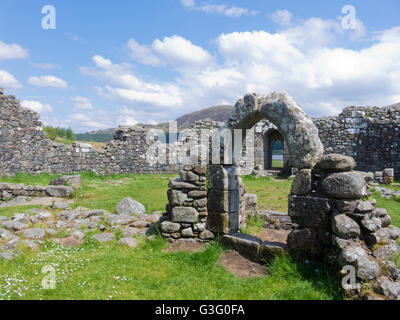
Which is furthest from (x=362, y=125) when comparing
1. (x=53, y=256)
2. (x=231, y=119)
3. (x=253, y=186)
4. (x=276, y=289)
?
(x=53, y=256)

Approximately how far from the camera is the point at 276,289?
4129 millimetres

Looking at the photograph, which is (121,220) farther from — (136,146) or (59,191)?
(136,146)

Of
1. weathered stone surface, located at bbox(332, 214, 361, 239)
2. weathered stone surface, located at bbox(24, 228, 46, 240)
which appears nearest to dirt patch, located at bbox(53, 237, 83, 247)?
weathered stone surface, located at bbox(24, 228, 46, 240)

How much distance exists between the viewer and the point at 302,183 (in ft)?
15.7

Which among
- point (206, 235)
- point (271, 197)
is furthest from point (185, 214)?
point (271, 197)

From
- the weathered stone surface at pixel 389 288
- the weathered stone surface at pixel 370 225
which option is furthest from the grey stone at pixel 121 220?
the weathered stone surface at pixel 389 288

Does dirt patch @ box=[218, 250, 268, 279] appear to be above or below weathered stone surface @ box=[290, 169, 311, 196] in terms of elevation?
below

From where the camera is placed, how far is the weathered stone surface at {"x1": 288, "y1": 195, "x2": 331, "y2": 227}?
450cm

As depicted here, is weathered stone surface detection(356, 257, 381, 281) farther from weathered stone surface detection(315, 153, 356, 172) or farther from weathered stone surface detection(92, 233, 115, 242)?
weathered stone surface detection(92, 233, 115, 242)

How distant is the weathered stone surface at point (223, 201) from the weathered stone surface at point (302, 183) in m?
1.44

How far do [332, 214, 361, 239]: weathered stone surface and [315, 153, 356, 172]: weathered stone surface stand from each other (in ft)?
2.40

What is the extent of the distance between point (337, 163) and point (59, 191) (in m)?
10.5
